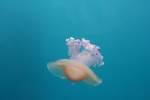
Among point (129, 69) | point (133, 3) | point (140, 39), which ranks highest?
point (133, 3)

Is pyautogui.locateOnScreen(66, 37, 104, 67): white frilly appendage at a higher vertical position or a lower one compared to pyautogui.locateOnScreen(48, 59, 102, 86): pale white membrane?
higher

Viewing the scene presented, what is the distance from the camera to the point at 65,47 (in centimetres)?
148

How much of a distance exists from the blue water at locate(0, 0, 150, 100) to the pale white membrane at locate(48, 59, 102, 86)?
5 centimetres

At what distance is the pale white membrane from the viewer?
140 cm

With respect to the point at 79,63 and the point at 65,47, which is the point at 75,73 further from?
the point at 65,47

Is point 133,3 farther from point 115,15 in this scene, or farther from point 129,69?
point 129,69

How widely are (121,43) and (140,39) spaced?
0.31ft

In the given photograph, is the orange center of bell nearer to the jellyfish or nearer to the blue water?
the jellyfish

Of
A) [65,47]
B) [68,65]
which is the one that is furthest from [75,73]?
[65,47]

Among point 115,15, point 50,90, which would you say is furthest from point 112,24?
point 50,90

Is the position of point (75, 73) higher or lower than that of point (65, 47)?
lower

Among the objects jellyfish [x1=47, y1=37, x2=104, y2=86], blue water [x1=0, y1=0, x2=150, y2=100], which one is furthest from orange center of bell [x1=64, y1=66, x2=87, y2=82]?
blue water [x1=0, y1=0, x2=150, y2=100]

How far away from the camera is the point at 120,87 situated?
1.51 m

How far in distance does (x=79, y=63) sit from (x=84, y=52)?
63mm
